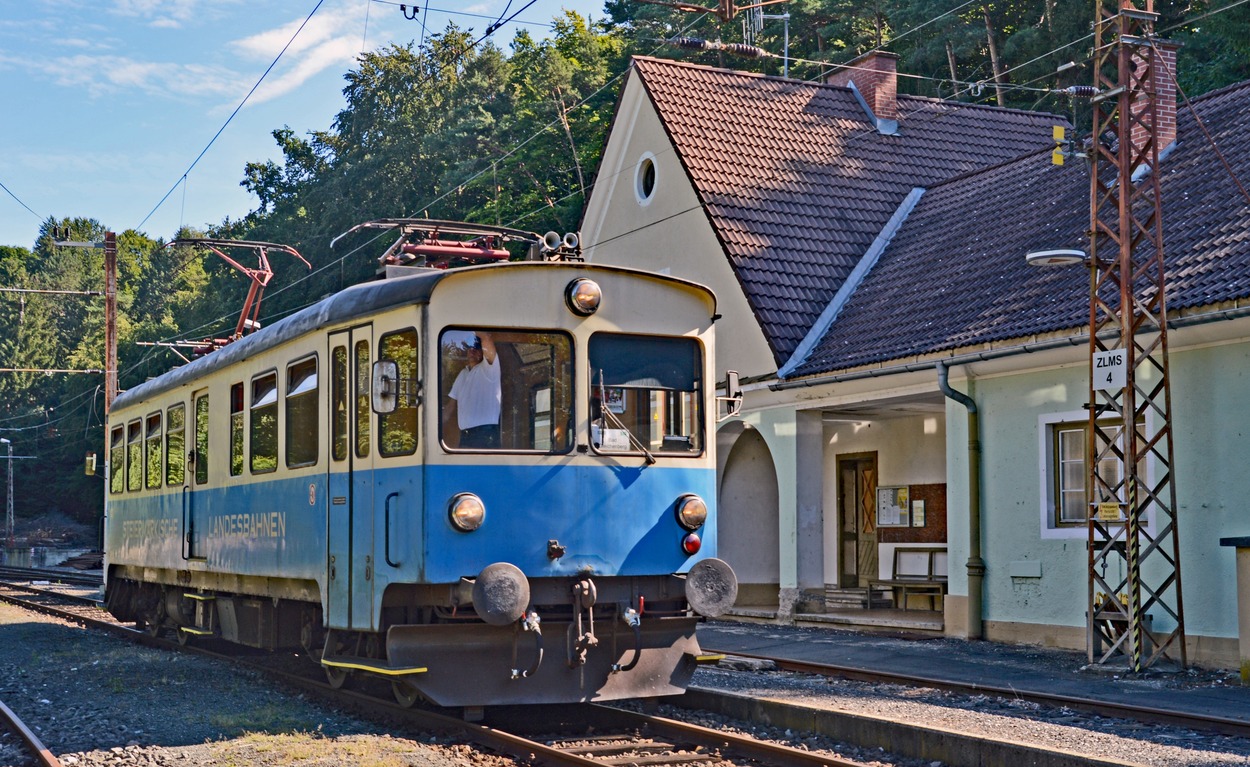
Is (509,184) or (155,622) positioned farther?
(509,184)

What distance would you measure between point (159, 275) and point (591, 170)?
A: 203 feet

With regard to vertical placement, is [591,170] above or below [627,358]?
above

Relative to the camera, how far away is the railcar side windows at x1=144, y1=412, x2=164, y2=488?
634 inches

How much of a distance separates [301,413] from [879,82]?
57.0ft

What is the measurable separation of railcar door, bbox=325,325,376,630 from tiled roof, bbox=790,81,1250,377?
25.6 feet

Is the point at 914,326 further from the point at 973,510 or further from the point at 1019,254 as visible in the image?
the point at 973,510

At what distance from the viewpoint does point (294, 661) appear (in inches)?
583

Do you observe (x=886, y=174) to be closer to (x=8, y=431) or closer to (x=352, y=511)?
(x=352, y=511)

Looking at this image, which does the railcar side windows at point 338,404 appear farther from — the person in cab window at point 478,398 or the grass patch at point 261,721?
the grass patch at point 261,721

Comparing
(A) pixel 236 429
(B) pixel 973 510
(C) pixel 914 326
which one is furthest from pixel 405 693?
(C) pixel 914 326

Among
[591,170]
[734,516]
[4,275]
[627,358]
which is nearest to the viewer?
[627,358]

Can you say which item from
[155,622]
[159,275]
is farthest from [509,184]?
[159,275]

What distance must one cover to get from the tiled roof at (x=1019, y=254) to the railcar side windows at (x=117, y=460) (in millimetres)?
8746

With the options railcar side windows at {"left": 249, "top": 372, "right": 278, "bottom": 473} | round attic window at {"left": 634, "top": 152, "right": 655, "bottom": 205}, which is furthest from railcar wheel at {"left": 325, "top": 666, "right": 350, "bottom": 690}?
round attic window at {"left": 634, "top": 152, "right": 655, "bottom": 205}
